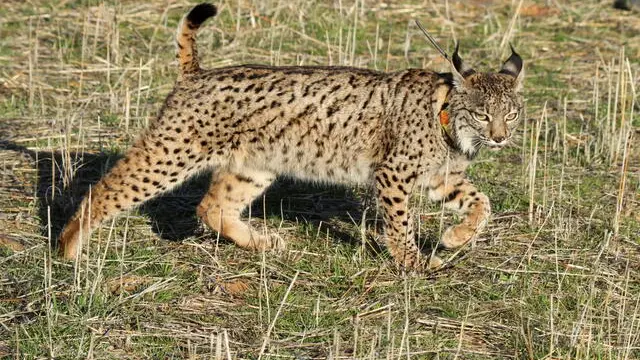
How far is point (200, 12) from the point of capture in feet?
21.4

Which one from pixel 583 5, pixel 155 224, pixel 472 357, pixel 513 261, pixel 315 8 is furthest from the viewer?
pixel 583 5

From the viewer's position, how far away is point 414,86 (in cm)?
678

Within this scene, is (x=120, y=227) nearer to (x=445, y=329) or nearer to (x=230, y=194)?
(x=230, y=194)

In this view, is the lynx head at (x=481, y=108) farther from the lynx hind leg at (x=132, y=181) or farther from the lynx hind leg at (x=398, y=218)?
the lynx hind leg at (x=132, y=181)

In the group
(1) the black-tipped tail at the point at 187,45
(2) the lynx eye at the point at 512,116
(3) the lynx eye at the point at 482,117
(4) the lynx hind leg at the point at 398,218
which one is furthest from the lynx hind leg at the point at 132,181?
(2) the lynx eye at the point at 512,116

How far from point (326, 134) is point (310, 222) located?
0.67 meters

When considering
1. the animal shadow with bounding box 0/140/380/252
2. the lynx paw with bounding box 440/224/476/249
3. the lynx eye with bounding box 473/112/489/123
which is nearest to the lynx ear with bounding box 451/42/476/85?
the lynx eye with bounding box 473/112/489/123

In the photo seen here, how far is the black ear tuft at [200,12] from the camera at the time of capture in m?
6.47

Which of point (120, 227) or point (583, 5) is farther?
point (583, 5)

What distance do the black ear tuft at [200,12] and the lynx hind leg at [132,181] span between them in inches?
26.8

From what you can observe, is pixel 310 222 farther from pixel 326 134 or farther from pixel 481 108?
pixel 481 108

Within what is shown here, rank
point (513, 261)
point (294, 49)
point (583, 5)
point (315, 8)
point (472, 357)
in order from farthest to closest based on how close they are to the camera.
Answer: point (583, 5), point (315, 8), point (294, 49), point (513, 261), point (472, 357)

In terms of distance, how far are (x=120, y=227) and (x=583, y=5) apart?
20.6 feet

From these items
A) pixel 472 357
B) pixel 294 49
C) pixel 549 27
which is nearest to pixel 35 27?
pixel 294 49
